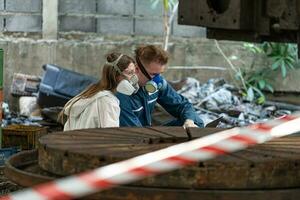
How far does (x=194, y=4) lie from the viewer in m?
4.40

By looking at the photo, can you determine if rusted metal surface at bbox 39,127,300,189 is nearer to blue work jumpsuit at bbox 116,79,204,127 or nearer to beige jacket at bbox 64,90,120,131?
beige jacket at bbox 64,90,120,131

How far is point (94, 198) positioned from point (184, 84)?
7153 mm

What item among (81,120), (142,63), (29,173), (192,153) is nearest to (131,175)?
(192,153)

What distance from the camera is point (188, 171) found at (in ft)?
10.3

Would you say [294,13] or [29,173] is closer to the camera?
[29,173]

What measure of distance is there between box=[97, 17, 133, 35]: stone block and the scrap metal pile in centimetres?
104

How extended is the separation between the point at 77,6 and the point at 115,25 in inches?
21.7

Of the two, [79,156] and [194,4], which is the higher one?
[194,4]

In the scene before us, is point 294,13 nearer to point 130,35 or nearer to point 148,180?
point 148,180

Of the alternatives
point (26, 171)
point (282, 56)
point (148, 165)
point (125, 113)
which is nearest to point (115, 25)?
point (282, 56)

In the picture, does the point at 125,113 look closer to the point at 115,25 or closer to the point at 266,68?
the point at 115,25

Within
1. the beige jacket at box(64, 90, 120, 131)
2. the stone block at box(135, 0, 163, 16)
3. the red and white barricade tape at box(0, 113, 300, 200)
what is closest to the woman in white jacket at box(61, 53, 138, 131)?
the beige jacket at box(64, 90, 120, 131)

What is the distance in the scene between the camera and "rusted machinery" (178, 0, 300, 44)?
398 centimetres

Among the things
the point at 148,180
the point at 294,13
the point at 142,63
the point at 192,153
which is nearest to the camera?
the point at 192,153
